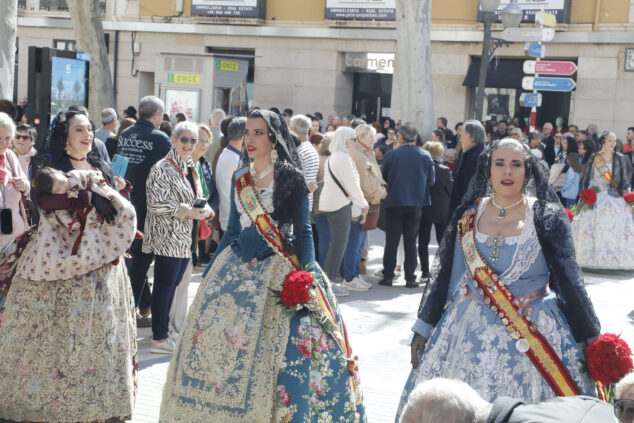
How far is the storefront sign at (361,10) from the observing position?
27469 mm

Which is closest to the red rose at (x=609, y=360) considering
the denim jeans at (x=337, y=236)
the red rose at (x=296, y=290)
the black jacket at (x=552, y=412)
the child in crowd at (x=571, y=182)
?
the red rose at (x=296, y=290)

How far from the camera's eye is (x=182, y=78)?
1962 centimetres

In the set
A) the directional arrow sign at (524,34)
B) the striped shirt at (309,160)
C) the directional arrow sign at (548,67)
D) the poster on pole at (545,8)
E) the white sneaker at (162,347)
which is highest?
the poster on pole at (545,8)

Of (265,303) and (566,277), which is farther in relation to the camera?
(265,303)

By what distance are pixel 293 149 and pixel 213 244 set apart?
642 centimetres

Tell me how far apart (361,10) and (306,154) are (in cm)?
1857

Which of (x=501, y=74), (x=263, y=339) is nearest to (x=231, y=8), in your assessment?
(x=501, y=74)

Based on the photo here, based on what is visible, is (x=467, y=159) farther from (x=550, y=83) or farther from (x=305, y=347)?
(x=550, y=83)

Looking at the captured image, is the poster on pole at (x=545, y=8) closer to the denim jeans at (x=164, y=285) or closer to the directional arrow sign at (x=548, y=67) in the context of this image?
the directional arrow sign at (x=548, y=67)

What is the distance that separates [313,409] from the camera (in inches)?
197

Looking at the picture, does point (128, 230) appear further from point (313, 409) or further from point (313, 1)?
point (313, 1)

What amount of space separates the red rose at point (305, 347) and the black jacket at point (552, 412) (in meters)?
2.39

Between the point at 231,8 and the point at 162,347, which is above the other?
the point at 231,8

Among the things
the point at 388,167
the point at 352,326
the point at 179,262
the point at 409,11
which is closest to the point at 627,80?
the point at 409,11
